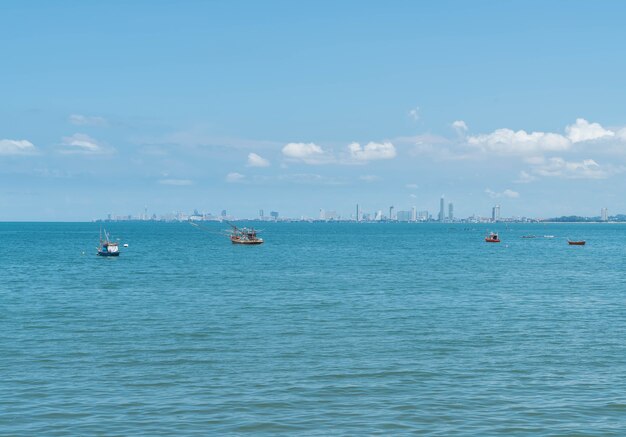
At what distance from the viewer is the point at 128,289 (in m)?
77.8

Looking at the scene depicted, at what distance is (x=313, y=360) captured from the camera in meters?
39.1

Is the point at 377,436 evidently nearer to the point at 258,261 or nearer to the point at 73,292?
the point at 73,292

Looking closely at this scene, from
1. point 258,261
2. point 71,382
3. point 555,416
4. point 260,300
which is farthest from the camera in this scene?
point 258,261

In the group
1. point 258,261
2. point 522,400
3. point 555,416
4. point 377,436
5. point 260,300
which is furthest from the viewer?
point 258,261

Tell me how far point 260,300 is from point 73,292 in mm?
21411

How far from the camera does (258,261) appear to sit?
127 m

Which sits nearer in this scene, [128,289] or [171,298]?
[171,298]

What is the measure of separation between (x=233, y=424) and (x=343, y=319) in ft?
88.8

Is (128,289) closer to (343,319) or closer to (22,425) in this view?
(343,319)

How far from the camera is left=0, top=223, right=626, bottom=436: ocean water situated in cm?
2862

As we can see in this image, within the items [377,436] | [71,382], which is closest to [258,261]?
[71,382]

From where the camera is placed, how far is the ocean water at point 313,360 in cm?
2862

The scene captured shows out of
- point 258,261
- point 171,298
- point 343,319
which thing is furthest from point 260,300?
point 258,261

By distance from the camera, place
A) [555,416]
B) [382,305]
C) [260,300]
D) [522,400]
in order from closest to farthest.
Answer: [555,416] → [522,400] → [382,305] → [260,300]
